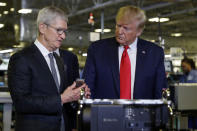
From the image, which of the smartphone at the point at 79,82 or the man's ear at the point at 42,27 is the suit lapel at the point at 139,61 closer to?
the smartphone at the point at 79,82

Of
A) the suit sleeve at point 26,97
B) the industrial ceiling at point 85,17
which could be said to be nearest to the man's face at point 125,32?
the suit sleeve at point 26,97

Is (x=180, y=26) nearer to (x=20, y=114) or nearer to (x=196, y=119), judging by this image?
(x=196, y=119)

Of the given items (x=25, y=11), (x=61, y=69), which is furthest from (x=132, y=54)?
(x=25, y=11)

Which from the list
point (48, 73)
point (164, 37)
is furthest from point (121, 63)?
point (164, 37)

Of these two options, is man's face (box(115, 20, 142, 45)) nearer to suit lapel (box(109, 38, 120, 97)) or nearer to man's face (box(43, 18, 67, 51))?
suit lapel (box(109, 38, 120, 97))

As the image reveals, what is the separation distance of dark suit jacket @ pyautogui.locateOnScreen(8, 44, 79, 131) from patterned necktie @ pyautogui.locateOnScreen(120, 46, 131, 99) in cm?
41

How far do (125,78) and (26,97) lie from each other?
0.62 meters

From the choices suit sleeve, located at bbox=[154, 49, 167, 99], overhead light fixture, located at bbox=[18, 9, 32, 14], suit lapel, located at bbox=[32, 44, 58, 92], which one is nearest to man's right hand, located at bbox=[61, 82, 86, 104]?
suit lapel, located at bbox=[32, 44, 58, 92]

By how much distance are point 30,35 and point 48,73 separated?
592 centimetres

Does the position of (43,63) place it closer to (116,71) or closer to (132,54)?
(116,71)

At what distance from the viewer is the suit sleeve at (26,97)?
2.16m

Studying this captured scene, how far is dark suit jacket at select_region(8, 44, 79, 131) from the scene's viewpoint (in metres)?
2.17

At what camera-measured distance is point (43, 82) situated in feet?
7.42

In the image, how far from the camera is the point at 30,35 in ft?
26.4
